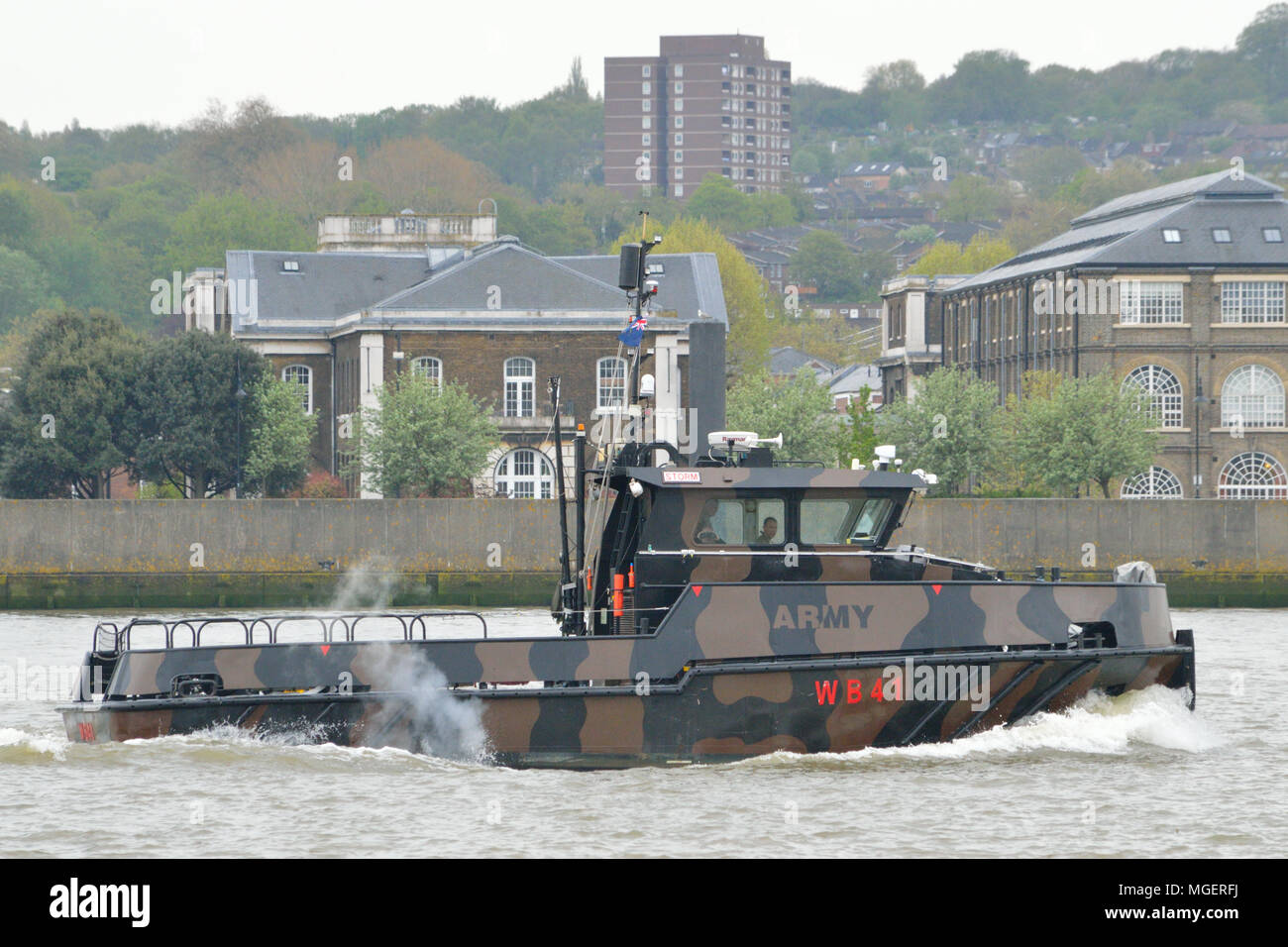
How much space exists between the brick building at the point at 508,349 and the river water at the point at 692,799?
3394cm

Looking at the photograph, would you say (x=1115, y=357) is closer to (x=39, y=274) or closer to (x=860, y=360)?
(x=860, y=360)

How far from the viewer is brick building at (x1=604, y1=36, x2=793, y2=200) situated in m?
190

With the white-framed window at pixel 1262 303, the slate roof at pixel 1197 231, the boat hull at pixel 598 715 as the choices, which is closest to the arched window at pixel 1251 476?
the white-framed window at pixel 1262 303

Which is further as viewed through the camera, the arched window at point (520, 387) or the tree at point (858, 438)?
the arched window at point (520, 387)

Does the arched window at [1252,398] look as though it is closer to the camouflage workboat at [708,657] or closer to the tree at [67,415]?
the tree at [67,415]

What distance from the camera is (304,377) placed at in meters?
61.4

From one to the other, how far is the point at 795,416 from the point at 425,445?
10727 millimetres

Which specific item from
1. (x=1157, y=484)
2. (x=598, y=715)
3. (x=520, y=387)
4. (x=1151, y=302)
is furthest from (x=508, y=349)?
(x=598, y=715)

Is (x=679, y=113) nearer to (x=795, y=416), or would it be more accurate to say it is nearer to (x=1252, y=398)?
(x=1252, y=398)

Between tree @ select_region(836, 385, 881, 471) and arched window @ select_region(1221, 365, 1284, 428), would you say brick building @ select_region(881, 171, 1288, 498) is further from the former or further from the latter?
tree @ select_region(836, 385, 881, 471)

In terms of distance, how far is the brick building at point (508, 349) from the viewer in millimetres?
55719
